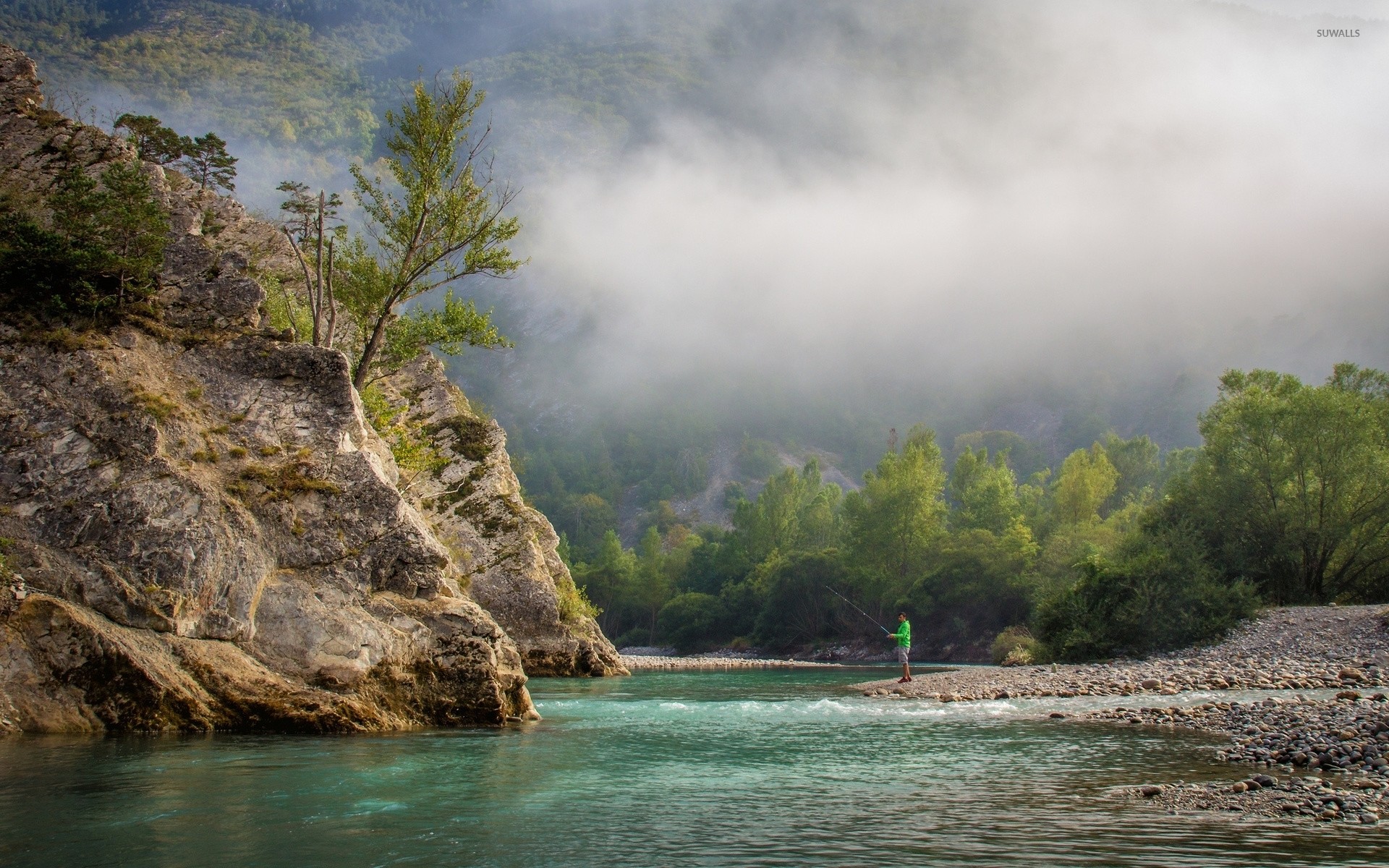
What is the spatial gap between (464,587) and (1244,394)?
46029 mm

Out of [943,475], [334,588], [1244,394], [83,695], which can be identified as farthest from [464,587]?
[943,475]

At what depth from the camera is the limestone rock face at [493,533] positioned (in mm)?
47219

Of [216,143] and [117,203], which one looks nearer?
[117,203]

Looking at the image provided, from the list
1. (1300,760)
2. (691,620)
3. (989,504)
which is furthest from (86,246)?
(691,620)

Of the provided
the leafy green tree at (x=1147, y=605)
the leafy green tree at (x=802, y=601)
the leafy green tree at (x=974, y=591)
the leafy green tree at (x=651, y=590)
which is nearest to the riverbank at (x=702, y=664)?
the leafy green tree at (x=974, y=591)

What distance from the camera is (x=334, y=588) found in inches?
791

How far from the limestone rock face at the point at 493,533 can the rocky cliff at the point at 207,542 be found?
2237cm

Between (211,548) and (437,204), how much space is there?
52.0 ft

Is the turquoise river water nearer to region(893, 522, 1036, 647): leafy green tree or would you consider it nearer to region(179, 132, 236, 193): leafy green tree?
region(179, 132, 236, 193): leafy green tree

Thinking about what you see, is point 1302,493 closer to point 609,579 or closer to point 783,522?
point 783,522

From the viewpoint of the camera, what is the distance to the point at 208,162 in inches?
2302

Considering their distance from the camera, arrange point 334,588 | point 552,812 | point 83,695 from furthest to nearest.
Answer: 1. point 334,588
2. point 83,695
3. point 552,812

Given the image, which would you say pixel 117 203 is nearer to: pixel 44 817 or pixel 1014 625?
pixel 44 817

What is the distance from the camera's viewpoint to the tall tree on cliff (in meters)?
30.5
